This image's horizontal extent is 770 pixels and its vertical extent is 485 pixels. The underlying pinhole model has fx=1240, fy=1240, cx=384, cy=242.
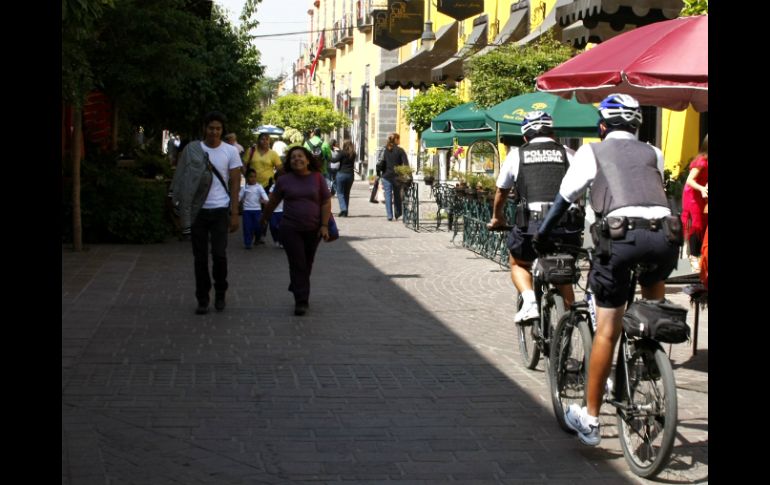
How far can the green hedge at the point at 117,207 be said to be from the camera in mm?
16844

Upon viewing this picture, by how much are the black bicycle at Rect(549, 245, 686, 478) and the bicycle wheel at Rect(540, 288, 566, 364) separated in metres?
0.87

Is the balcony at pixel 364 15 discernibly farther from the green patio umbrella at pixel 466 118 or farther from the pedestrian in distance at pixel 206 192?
the pedestrian in distance at pixel 206 192

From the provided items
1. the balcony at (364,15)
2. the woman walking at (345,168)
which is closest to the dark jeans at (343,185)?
the woman walking at (345,168)

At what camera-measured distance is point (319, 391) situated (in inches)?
298

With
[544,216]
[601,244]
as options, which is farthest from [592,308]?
[544,216]

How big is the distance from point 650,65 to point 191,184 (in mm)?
3971

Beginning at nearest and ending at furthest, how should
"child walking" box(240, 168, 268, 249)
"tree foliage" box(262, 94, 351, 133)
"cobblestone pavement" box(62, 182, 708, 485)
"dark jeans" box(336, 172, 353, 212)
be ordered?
1. "cobblestone pavement" box(62, 182, 708, 485)
2. "child walking" box(240, 168, 268, 249)
3. "dark jeans" box(336, 172, 353, 212)
4. "tree foliage" box(262, 94, 351, 133)

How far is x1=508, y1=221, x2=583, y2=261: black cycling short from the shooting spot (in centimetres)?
799

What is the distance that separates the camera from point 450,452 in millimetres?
6105

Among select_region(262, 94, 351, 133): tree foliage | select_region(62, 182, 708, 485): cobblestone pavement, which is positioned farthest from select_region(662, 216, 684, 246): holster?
select_region(262, 94, 351, 133): tree foliage

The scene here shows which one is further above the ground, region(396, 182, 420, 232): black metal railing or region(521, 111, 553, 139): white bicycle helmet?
region(521, 111, 553, 139): white bicycle helmet

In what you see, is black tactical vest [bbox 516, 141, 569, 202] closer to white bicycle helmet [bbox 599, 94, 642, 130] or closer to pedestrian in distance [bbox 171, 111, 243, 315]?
white bicycle helmet [bbox 599, 94, 642, 130]

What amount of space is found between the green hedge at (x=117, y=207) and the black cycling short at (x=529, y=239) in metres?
9.67

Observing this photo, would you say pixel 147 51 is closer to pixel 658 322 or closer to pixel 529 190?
pixel 529 190
